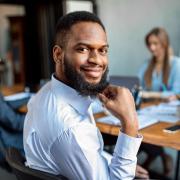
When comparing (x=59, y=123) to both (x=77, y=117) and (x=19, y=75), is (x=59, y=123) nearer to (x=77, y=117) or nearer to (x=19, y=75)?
(x=77, y=117)

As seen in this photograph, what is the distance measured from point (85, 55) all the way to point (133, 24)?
4.15 metres

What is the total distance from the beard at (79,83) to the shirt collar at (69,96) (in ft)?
0.07

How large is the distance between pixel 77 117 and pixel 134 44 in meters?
4.20

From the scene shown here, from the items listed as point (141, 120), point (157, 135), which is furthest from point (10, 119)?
point (157, 135)

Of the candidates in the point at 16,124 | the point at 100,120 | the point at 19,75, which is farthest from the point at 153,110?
the point at 19,75

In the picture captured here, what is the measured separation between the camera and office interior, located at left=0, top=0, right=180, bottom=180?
479 centimetres

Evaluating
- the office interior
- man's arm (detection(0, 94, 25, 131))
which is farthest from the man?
the office interior

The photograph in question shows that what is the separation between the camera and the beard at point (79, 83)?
1.16 m

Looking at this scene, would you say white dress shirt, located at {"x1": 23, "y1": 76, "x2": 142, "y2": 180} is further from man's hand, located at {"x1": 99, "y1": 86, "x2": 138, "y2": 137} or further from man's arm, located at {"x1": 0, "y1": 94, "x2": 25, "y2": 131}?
man's arm, located at {"x1": 0, "y1": 94, "x2": 25, "y2": 131}

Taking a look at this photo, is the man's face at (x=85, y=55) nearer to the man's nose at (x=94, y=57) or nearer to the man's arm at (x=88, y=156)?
the man's nose at (x=94, y=57)

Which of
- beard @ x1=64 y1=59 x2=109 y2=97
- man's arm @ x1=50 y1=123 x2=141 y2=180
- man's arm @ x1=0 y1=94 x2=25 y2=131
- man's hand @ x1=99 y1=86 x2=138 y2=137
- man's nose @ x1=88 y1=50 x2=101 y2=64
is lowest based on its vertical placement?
man's arm @ x1=0 y1=94 x2=25 y2=131

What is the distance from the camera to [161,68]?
316cm

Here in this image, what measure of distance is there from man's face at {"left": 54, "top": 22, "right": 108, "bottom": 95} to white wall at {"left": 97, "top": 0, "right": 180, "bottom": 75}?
11.9ft

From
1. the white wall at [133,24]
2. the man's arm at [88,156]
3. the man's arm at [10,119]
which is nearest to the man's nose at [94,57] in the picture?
the man's arm at [88,156]
